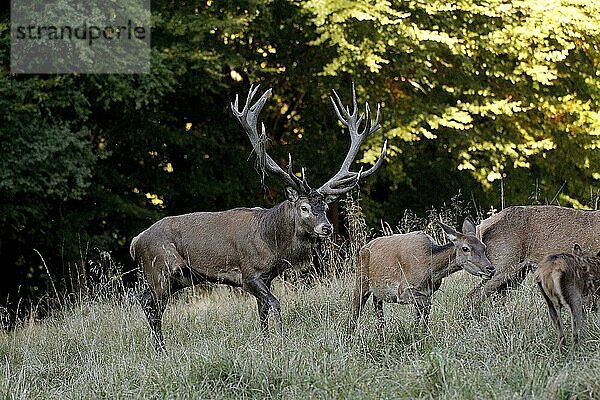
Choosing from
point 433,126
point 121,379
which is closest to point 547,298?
point 121,379

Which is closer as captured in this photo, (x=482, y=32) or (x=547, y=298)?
(x=547, y=298)

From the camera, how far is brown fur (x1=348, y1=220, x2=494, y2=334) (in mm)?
6891

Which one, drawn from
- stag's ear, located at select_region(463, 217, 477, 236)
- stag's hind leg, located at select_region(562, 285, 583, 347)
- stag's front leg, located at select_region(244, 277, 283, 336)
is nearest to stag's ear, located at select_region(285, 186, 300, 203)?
stag's front leg, located at select_region(244, 277, 283, 336)

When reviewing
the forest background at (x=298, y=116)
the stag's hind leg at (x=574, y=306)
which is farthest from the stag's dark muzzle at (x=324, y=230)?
the forest background at (x=298, y=116)

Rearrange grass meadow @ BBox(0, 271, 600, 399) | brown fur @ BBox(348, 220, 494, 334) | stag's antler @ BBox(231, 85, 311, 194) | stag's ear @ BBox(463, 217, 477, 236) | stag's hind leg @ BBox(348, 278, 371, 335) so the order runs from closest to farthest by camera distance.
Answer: grass meadow @ BBox(0, 271, 600, 399) → brown fur @ BBox(348, 220, 494, 334) → stag's ear @ BBox(463, 217, 477, 236) → stag's hind leg @ BBox(348, 278, 371, 335) → stag's antler @ BBox(231, 85, 311, 194)

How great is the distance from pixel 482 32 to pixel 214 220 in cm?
800

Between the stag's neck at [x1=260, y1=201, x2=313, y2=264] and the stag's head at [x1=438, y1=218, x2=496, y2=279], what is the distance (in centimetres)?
144

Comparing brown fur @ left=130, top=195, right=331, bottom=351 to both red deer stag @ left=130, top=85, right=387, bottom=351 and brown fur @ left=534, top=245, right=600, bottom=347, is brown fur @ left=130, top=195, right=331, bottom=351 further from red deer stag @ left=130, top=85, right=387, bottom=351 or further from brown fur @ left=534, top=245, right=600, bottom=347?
brown fur @ left=534, top=245, right=600, bottom=347

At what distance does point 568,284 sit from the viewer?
5.96 meters

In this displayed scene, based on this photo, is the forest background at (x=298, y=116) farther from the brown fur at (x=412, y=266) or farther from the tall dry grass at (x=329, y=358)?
the brown fur at (x=412, y=266)

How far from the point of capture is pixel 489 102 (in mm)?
15484

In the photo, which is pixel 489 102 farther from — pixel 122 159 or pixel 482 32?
pixel 122 159

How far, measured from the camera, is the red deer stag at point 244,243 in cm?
791

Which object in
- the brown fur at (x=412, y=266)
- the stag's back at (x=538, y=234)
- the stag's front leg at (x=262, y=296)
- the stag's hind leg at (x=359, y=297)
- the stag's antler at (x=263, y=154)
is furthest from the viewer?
the stag's antler at (x=263, y=154)
